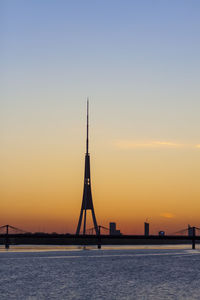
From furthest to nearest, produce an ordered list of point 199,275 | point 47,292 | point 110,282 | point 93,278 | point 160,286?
point 199,275
point 93,278
point 110,282
point 160,286
point 47,292

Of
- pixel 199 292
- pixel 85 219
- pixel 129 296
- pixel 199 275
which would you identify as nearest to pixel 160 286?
pixel 199 292

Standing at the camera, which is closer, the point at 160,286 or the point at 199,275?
the point at 160,286

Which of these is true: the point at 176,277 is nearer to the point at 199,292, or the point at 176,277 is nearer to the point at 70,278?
the point at 70,278

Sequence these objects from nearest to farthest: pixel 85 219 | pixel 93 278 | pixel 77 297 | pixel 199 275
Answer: pixel 77 297 → pixel 93 278 → pixel 199 275 → pixel 85 219

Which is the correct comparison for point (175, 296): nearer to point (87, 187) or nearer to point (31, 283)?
point (31, 283)

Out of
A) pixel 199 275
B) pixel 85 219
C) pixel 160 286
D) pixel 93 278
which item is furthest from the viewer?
pixel 85 219

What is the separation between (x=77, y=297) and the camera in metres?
42.0

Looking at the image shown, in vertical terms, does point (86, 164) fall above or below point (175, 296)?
above

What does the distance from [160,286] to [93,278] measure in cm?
1066

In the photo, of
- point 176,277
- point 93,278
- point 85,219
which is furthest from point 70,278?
point 85,219

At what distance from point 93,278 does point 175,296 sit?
18153mm

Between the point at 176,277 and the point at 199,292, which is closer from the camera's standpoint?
the point at 199,292

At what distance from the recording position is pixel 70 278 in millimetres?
58844

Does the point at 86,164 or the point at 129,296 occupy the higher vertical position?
the point at 86,164
